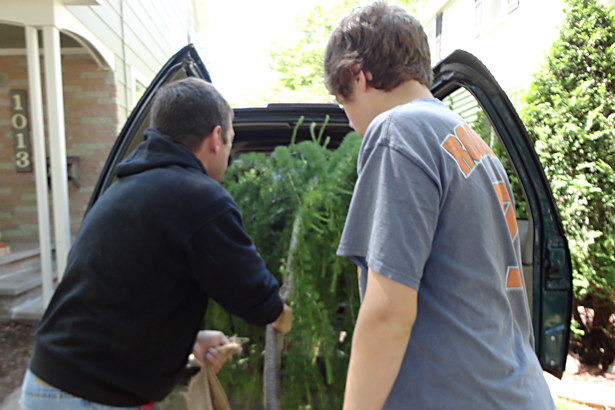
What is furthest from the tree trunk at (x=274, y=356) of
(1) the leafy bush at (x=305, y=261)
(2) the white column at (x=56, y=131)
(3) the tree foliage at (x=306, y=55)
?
(3) the tree foliage at (x=306, y=55)

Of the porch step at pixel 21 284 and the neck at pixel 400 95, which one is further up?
the neck at pixel 400 95

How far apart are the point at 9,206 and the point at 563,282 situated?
7.01 m

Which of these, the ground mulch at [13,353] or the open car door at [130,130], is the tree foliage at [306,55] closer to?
the ground mulch at [13,353]

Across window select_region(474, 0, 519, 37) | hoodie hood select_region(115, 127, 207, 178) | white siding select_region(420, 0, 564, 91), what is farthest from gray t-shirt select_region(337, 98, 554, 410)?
window select_region(474, 0, 519, 37)

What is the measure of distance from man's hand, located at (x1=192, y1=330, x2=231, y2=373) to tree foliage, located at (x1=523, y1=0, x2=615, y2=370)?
3.37 metres

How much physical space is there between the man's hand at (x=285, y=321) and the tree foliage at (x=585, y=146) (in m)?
3.19

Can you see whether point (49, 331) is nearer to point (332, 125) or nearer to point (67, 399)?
point (67, 399)

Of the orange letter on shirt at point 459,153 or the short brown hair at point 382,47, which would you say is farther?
the short brown hair at point 382,47

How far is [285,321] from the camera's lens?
1548 mm

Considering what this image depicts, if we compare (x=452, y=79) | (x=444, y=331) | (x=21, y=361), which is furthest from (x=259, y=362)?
(x=21, y=361)

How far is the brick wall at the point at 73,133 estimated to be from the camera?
19.7 ft

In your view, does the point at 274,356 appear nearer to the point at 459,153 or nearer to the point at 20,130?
the point at 459,153

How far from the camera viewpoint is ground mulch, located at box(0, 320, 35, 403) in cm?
353

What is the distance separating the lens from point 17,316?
455cm
